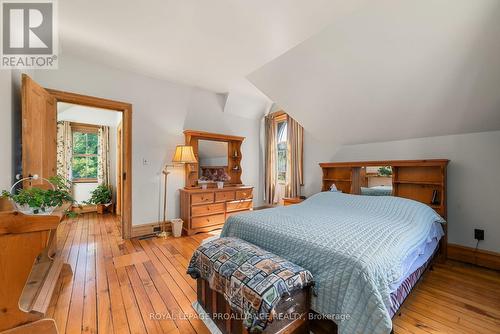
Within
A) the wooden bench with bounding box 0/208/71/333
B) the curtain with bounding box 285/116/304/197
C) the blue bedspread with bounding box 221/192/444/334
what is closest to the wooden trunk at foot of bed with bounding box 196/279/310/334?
the blue bedspread with bounding box 221/192/444/334

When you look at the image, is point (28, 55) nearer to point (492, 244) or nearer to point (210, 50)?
point (210, 50)

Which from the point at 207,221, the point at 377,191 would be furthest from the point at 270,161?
the point at 377,191

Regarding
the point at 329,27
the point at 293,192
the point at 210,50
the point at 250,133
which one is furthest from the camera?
the point at 250,133

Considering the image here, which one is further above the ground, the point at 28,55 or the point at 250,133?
the point at 28,55

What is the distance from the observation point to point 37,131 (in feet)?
7.30

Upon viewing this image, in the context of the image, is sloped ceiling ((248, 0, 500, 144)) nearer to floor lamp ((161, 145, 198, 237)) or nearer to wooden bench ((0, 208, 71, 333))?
floor lamp ((161, 145, 198, 237))

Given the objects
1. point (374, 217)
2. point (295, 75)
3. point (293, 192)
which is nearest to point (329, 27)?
point (295, 75)

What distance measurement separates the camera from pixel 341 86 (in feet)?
8.44

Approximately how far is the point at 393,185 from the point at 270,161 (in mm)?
2373

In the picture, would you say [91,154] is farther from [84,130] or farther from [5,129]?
[5,129]

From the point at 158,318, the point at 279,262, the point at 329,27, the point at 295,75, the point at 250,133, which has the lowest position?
the point at 158,318

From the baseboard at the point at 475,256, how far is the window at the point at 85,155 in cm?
674

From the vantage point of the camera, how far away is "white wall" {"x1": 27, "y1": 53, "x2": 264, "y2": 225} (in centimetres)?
283

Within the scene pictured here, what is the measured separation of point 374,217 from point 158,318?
6.96 feet
